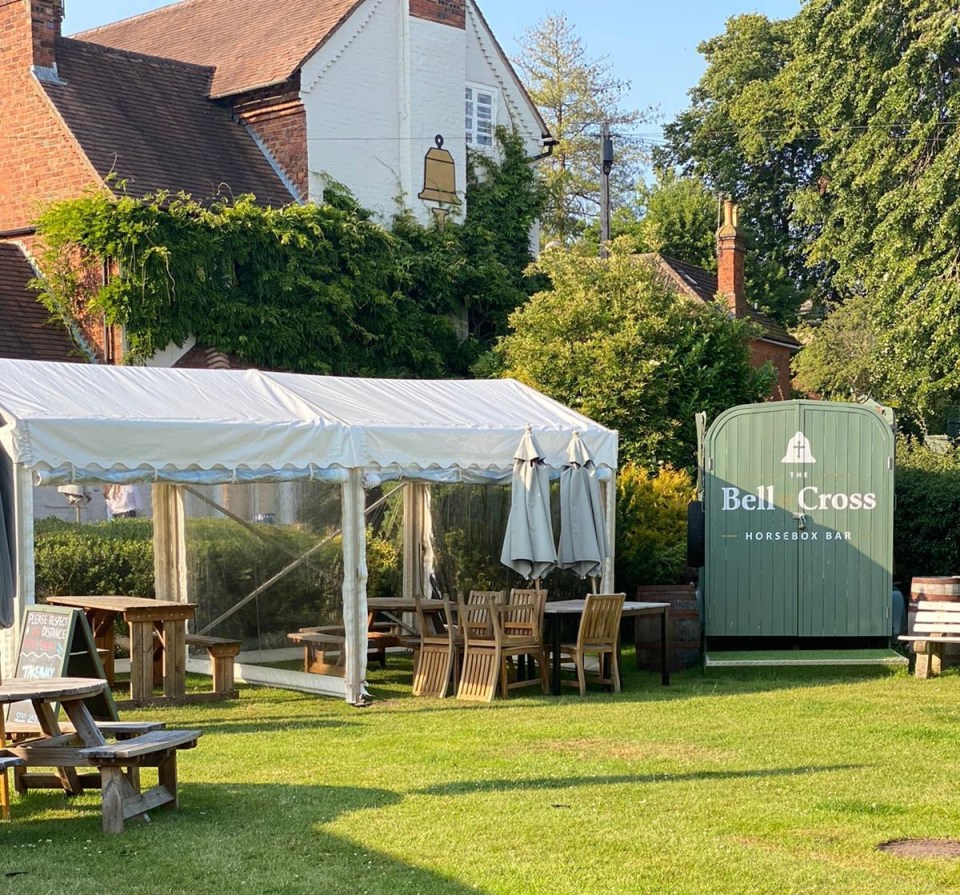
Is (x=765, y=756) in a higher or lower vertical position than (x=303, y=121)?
lower

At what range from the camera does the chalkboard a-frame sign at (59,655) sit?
905 cm

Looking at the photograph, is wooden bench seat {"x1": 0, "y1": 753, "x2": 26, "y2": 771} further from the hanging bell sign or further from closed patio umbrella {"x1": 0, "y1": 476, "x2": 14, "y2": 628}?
the hanging bell sign

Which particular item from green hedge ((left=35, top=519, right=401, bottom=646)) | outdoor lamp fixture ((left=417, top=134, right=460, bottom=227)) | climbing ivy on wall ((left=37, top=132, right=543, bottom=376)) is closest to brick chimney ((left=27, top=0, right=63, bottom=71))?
climbing ivy on wall ((left=37, top=132, right=543, bottom=376))

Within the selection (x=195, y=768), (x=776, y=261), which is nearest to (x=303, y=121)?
(x=195, y=768)

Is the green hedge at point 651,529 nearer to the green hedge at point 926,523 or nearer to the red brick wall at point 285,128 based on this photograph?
the green hedge at point 926,523

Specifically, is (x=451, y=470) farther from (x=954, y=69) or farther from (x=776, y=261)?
(x=776, y=261)

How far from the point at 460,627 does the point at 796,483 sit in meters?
3.97

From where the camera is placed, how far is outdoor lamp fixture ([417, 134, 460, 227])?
2659cm

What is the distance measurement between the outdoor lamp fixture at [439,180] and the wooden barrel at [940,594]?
13861 millimetres

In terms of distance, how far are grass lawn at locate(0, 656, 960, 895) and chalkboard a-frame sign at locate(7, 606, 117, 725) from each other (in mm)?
568

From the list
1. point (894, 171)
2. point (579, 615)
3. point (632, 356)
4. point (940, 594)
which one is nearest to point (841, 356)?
point (894, 171)

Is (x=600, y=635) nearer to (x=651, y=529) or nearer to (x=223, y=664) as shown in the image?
(x=223, y=664)

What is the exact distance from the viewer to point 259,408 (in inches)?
514

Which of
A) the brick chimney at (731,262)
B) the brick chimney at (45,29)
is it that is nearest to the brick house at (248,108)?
the brick chimney at (45,29)
